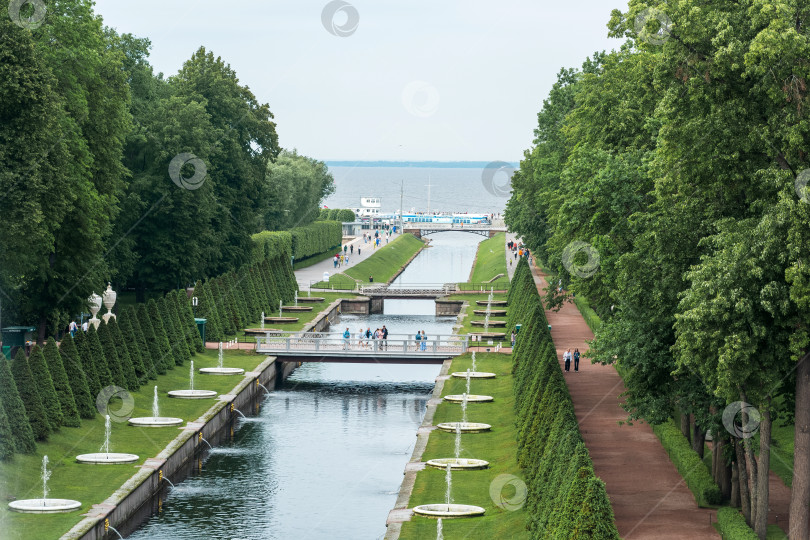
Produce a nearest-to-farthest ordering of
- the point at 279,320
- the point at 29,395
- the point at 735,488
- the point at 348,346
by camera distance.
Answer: the point at 735,488, the point at 29,395, the point at 348,346, the point at 279,320

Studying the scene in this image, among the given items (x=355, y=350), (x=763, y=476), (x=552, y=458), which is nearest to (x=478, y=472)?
(x=552, y=458)

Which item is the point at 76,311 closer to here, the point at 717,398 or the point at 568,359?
the point at 568,359

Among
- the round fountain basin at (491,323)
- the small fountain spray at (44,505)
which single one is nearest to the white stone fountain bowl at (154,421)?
the small fountain spray at (44,505)

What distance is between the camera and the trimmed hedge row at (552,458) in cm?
2609

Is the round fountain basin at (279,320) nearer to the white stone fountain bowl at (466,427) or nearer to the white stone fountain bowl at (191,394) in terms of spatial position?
the white stone fountain bowl at (191,394)

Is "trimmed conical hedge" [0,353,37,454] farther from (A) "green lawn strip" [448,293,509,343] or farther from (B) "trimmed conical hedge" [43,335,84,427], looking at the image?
(A) "green lawn strip" [448,293,509,343]

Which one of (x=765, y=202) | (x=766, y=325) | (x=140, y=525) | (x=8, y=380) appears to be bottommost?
(x=140, y=525)

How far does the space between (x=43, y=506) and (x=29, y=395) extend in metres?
8.16

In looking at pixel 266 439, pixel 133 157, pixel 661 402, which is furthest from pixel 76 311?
pixel 661 402

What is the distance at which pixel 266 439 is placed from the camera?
55.5 meters

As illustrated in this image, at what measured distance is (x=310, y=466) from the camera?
166ft

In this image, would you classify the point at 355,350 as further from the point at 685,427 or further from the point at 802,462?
the point at 802,462

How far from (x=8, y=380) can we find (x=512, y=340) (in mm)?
39360

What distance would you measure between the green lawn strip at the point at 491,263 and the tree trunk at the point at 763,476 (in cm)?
8637
